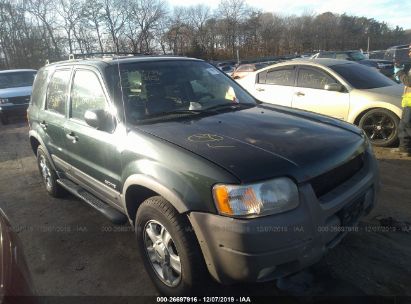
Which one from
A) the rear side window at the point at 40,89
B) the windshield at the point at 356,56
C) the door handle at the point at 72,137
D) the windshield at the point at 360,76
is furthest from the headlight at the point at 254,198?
the windshield at the point at 356,56

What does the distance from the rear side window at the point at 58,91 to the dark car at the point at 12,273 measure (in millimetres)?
2250

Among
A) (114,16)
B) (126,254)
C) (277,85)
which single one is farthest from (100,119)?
(114,16)

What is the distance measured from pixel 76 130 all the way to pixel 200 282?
2.15 metres

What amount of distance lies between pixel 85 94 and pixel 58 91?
87 centimetres

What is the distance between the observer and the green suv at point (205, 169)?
221 centimetres

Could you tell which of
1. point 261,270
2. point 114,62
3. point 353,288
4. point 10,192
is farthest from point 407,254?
point 10,192

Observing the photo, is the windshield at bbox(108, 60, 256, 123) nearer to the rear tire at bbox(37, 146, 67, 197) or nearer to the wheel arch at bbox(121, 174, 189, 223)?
the wheel arch at bbox(121, 174, 189, 223)

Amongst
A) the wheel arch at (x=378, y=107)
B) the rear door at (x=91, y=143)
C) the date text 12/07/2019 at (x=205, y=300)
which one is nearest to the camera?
the date text 12/07/2019 at (x=205, y=300)

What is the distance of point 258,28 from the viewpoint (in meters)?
67.6

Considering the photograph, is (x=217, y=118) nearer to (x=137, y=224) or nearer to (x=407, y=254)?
(x=137, y=224)

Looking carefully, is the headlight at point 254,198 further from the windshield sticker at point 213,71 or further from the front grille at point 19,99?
the front grille at point 19,99

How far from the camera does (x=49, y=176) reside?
5.13 m

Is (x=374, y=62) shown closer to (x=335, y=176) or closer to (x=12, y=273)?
(x=335, y=176)

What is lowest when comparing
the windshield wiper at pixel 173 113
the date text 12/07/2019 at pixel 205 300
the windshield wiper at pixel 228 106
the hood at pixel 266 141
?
the date text 12/07/2019 at pixel 205 300
